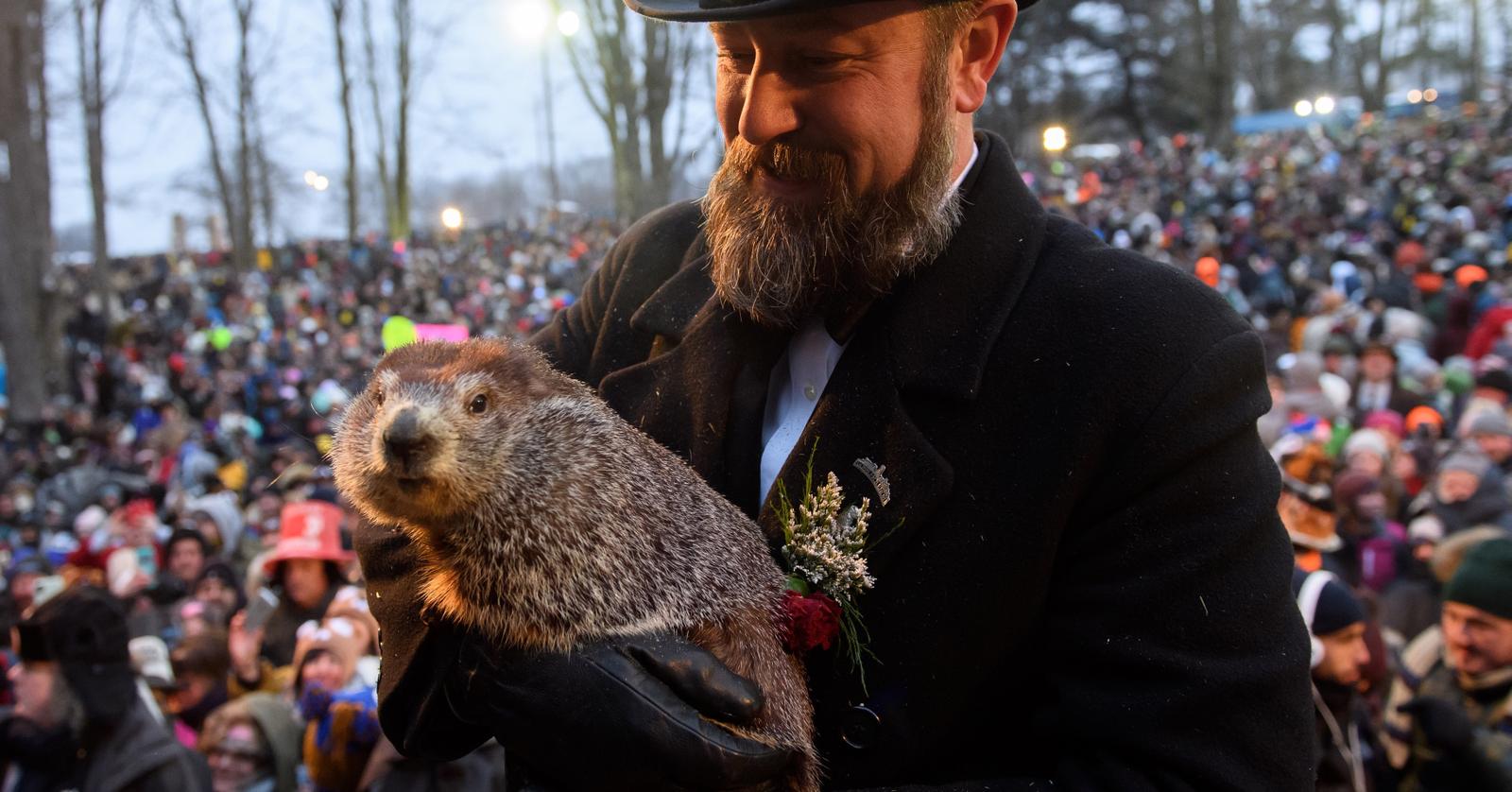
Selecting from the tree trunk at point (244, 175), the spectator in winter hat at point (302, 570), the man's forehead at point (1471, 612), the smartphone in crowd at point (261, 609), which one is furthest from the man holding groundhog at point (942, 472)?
the tree trunk at point (244, 175)

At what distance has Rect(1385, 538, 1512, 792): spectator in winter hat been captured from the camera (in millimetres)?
3877

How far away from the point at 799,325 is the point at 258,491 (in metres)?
10.4

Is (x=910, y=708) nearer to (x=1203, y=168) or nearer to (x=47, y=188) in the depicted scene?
(x=47, y=188)

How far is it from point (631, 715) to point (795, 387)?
31.9 inches

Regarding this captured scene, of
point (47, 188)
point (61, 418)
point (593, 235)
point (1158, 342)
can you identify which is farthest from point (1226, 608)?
point (593, 235)

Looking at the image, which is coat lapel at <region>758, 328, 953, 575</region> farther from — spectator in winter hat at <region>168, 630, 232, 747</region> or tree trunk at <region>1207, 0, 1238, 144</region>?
tree trunk at <region>1207, 0, 1238, 144</region>

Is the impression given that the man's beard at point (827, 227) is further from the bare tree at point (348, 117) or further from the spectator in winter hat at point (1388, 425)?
the bare tree at point (348, 117)

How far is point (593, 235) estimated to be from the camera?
3050 cm

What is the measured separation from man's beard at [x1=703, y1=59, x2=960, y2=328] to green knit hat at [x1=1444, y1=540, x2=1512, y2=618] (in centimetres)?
316

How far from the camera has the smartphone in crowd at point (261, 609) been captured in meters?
6.19

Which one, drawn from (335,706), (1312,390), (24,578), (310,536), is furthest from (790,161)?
(1312,390)

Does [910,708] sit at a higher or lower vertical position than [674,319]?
lower

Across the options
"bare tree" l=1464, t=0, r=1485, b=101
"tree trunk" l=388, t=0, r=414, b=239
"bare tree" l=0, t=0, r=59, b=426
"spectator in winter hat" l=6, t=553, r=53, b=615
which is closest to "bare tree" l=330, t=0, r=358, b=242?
"tree trunk" l=388, t=0, r=414, b=239

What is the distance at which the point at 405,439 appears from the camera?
1.78 metres
